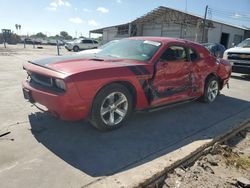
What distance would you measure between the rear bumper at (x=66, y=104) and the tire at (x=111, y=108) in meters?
0.19

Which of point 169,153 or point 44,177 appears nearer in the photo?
point 44,177

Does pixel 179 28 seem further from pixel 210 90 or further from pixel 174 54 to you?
pixel 174 54

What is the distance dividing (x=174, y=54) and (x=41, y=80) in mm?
2512

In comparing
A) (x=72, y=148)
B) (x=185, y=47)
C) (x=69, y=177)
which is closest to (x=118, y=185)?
(x=69, y=177)

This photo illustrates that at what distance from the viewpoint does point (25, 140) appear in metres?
3.67

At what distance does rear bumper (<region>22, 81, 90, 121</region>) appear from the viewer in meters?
3.49

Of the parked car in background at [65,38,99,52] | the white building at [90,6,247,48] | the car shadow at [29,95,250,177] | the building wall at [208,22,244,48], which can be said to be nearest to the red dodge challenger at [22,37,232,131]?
the car shadow at [29,95,250,177]

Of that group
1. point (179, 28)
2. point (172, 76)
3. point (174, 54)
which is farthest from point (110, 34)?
point (172, 76)

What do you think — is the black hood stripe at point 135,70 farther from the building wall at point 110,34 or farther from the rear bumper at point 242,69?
the building wall at point 110,34

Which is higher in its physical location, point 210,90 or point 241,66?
point 241,66

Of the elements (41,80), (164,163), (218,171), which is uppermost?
(41,80)

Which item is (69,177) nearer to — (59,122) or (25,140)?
(25,140)

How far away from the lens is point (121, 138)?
390 centimetres

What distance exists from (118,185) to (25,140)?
1.68m
